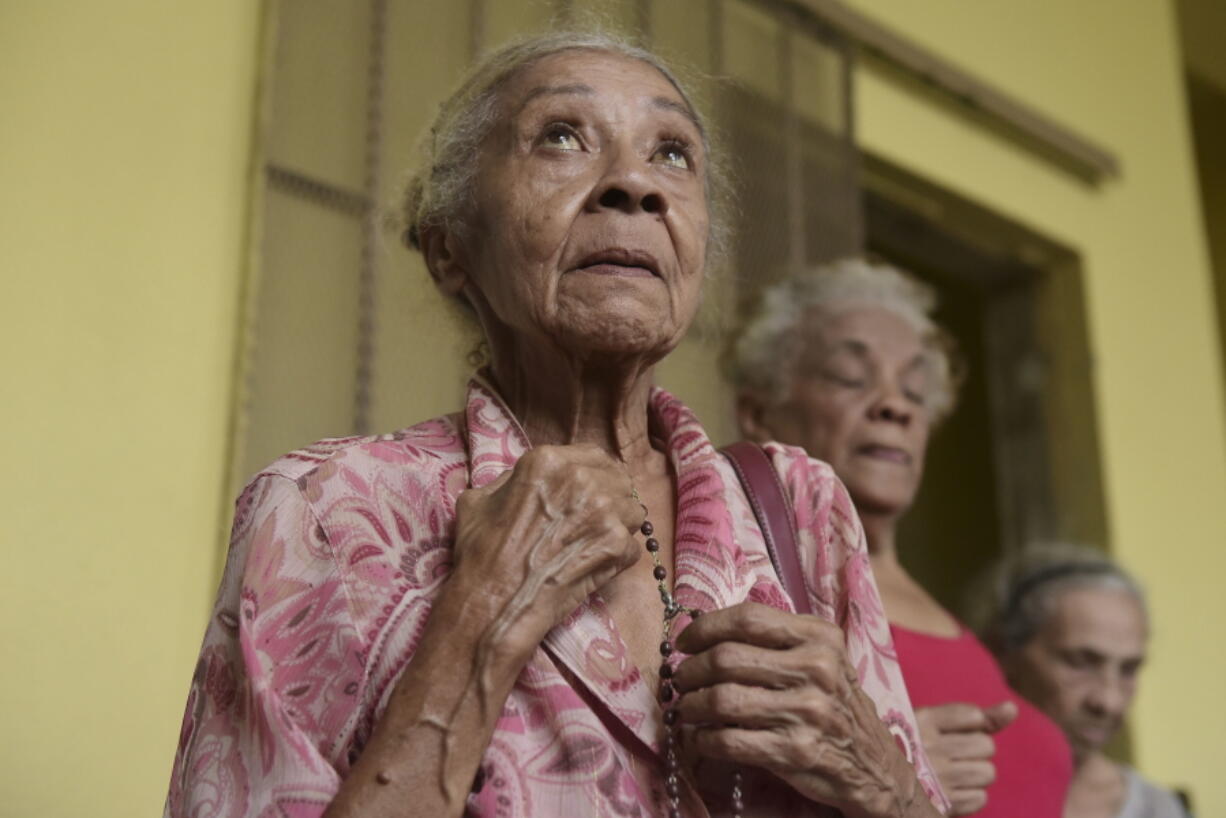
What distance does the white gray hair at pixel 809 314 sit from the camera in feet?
8.28

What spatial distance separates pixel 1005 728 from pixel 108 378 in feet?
4.67

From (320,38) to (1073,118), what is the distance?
2.77 meters

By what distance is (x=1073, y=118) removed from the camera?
4.27m

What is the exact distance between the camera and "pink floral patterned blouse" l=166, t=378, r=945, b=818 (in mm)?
1130

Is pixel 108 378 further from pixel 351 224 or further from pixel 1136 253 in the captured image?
pixel 1136 253

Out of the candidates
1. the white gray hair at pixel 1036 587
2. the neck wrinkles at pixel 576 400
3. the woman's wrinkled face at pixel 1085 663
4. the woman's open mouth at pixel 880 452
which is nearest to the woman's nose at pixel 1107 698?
the woman's wrinkled face at pixel 1085 663

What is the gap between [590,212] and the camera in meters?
A: 1.39

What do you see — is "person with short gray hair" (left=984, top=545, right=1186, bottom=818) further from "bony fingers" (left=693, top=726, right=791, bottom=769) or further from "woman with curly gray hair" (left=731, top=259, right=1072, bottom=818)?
"bony fingers" (left=693, top=726, right=791, bottom=769)

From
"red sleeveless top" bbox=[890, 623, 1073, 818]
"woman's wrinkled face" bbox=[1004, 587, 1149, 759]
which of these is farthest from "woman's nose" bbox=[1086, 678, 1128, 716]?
"red sleeveless top" bbox=[890, 623, 1073, 818]

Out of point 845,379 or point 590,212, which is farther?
point 845,379

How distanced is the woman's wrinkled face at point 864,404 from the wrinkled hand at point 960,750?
54 centimetres

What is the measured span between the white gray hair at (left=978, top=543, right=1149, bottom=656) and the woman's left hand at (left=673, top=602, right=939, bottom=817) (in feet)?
6.66

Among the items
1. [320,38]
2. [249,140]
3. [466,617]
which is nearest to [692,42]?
[320,38]

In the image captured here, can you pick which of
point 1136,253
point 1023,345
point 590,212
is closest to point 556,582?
point 590,212
